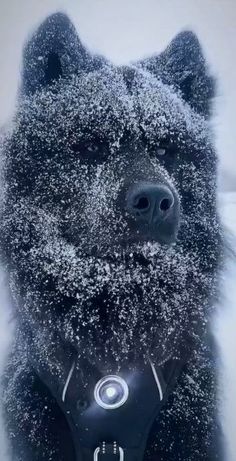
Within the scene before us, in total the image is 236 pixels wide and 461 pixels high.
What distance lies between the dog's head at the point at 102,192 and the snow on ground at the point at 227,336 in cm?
5

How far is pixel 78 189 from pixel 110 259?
0.18m

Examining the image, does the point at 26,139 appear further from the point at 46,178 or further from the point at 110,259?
the point at 110,259

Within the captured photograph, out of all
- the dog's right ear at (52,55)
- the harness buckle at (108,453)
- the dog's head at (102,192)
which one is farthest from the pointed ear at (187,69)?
the harness buckle at (108,453)

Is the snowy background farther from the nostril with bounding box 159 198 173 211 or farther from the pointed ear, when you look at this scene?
the nostril with bounding box 159 198 173 211

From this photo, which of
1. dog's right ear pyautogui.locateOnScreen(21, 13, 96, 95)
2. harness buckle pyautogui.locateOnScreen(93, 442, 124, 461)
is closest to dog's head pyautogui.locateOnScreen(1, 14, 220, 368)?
dog's right ear pyautogui.locateOnScreen(21, 13, 96, 95)

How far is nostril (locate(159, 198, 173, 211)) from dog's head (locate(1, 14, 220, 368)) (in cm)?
6

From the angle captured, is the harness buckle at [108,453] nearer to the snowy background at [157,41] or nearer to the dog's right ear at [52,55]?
the snowy background at [157,41]

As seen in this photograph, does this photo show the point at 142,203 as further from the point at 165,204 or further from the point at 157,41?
the point at 157,41

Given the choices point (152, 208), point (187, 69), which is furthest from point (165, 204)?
point (187, 69)

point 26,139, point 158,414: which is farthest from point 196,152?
point 158,414

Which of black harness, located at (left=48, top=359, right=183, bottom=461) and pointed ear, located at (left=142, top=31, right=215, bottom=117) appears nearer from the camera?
black harness, located at (left=48, top=359, right=183, bottom=461)

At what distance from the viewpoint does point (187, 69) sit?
3.49 ft

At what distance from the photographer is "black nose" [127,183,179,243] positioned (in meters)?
0.86

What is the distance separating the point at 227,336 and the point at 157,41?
79 centimetres
